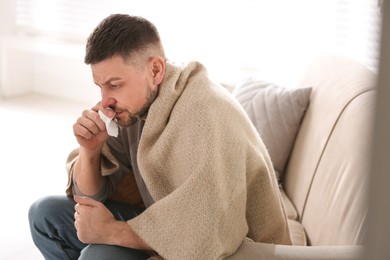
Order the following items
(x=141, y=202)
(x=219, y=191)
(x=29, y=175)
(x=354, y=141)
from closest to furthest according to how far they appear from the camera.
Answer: (x=219, y=191), (x=354, y=141), (x=141, y=202), (x=29, y=175)

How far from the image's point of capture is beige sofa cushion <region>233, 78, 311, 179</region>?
6.55ft

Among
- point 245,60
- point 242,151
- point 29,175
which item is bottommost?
point 29,175

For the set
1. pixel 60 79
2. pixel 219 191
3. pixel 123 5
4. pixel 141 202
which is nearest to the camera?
pixel 219 191

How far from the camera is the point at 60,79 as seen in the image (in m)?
4.27

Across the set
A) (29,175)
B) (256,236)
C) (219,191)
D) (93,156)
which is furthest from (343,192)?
(29,175)

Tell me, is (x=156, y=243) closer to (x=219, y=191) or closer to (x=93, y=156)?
(x=219, y=191)

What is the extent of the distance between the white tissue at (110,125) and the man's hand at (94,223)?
210 mm

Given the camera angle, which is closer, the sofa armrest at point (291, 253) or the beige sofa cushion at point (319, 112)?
the sofa armrest at point (291, 253)

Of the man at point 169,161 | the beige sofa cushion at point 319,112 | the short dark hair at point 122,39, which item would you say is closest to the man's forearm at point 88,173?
the man at point 169,161

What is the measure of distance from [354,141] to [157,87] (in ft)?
1.71

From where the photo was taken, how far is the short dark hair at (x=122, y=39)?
1.44 meters

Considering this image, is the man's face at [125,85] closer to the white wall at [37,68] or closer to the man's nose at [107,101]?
the man's nose at [107,101]

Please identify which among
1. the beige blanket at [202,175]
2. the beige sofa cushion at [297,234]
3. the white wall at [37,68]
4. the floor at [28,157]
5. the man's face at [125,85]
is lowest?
the floor at [28,157]

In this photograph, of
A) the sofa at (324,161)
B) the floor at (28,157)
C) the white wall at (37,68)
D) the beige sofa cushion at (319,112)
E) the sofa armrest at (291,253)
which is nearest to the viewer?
the sofa armrest at (291,253)
